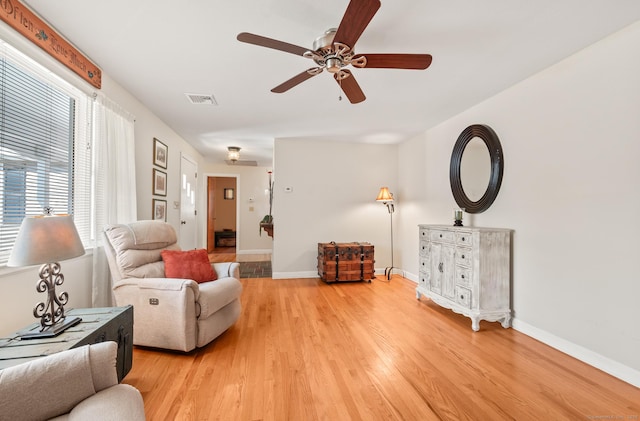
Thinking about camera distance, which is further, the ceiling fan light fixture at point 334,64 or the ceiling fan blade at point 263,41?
the ceiling fan light fixture at point 334,64

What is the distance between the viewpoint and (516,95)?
276cm

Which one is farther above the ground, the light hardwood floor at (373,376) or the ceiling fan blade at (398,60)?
the ceiling fan blade at (398,60)

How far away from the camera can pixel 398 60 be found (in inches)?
73.8

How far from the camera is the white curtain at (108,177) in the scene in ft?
8.01

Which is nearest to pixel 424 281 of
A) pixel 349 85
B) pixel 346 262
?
pixel 346 262

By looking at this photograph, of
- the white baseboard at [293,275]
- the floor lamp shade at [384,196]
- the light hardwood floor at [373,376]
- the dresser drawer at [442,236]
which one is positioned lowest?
the light hardwood floor at [373,376]

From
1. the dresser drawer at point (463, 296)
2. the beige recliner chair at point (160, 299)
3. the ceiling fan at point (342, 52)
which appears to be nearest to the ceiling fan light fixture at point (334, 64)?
the ceiling fan at point (342, 52)

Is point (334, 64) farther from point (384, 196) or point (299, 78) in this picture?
point (384, 196)

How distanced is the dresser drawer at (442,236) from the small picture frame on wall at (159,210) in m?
3.58

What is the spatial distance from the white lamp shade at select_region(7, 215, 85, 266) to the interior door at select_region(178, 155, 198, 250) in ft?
11.6

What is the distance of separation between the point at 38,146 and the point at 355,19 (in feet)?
7.44

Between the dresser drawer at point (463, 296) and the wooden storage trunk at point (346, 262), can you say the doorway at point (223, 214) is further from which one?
the dresser drawer at point (463, 296)

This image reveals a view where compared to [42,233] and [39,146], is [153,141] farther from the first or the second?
[42,233]

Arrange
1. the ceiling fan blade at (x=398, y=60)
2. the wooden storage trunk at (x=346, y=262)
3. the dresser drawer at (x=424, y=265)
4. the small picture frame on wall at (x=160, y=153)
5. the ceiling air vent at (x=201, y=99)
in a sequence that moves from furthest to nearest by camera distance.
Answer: the wooden storage trunk at (x=346, y=262) < the small picture frame on wall at (x=160, y=153) < the dresser drawer at (x=424, y=265) < the ceiling air vent at (x=201, y=99) < the ceiling fan blade at (x=398, y=60)
